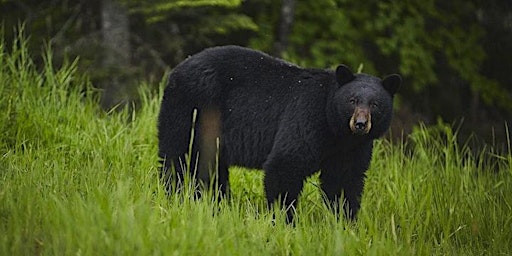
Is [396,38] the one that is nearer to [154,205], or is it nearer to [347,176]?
[347,176]

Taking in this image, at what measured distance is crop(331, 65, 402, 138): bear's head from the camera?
528cm

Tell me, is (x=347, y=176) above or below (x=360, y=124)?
below

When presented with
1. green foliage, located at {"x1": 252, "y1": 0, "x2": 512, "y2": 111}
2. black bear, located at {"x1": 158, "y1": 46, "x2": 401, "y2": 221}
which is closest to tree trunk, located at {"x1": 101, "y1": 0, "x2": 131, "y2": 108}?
green foliage, located at {"x1": 252, "y1": 0, "x2": 512, "y2": 111}

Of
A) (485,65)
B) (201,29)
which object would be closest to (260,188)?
(201,29)

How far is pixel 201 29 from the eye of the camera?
28.8 feet

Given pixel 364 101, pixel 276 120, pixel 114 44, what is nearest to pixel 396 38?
pixel 114 44

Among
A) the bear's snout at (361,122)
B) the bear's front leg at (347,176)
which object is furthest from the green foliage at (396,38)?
the bear's snout at (361,122)

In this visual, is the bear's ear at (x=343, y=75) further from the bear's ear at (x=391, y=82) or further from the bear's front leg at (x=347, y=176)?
the bear's front leg at (x=347, y=176)

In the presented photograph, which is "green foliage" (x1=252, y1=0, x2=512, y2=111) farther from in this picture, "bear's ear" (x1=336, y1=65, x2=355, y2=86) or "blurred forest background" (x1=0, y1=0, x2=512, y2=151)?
"bear's ear" (x1=336, y1=65, x2=355, y2=86)

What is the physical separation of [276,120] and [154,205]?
1261mm

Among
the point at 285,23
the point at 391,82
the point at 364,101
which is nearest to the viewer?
the point at 364,101

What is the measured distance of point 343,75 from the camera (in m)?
5.50

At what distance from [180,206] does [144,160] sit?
1.69 meters

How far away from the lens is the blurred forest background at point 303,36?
854 cm
